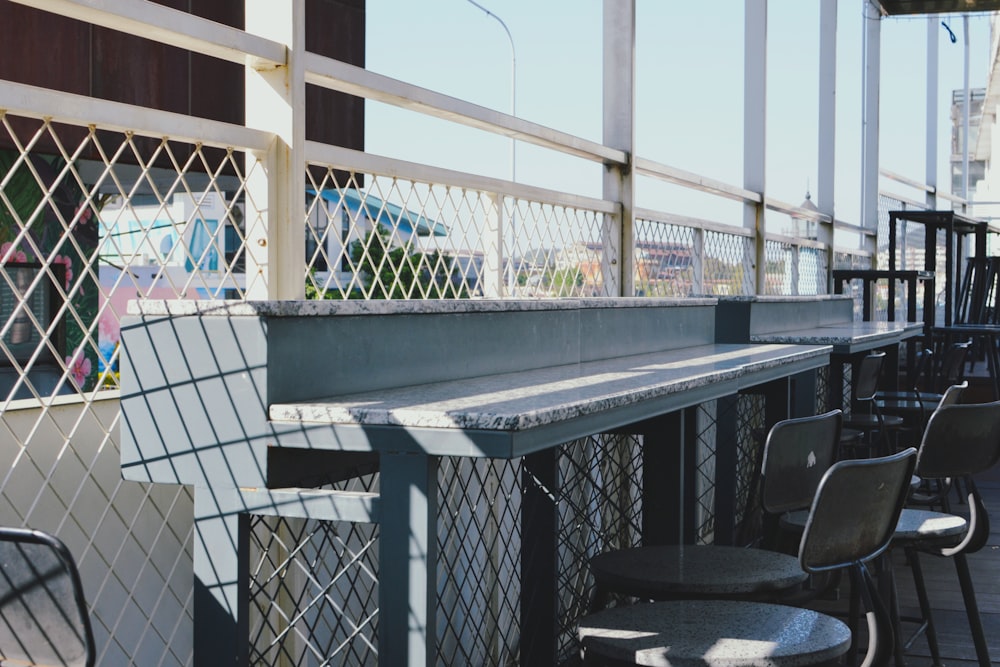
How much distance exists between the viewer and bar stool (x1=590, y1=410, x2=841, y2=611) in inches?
75.0

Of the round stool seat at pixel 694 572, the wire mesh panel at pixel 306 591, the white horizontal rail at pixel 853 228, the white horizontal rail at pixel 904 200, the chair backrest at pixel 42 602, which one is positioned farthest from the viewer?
the white horizontal rail at pixel 904 200

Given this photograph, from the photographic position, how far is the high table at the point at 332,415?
4.74 ft

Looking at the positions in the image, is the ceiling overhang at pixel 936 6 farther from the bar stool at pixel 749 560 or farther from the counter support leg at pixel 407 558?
the counter support leg at pixel 407 558

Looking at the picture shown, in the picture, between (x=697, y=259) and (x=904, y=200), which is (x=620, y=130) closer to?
(x=697, y=259)

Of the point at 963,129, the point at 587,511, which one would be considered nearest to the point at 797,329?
the point at 587,511

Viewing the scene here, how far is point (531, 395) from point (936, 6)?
8369mm

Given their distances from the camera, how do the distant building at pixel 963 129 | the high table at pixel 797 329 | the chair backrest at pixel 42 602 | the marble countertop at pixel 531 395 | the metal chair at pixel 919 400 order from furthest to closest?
the distant building at pixel 963 129, the metal chair at pixel 919 400, the high table at pixel 797 329, the marble countertop at pixel 531 395, the chair backrest at pixel 42 602

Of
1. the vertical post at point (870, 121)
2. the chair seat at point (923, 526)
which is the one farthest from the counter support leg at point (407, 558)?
the vertical post at point (870, 121)

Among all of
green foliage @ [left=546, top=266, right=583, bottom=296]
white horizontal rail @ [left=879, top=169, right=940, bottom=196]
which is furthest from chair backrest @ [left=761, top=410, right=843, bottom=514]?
white horizontal rail @ [left=879, top=169, right=940, bottom=196]

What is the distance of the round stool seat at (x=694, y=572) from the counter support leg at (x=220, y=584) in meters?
0.69

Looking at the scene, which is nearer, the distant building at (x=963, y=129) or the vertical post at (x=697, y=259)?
the vertical post at (x=697, y=259)

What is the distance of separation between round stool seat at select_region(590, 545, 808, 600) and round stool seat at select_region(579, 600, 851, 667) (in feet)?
0.29

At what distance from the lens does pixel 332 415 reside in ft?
4.82

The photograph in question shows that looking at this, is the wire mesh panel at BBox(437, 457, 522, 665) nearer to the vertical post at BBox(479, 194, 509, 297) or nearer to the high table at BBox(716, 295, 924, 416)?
the vertical post at BBox(479, 194, 509, 297)
